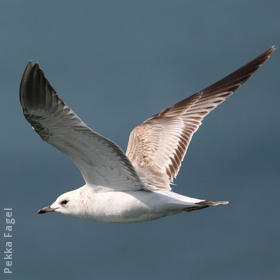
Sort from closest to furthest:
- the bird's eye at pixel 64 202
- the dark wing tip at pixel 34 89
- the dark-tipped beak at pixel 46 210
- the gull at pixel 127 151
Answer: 1. the dark wing tip at pixel 34 89
2. the gull at pixel 127 151
3. the bird's eye at pixel 64 202
4. the dark-tipped beak at pixel 46 210

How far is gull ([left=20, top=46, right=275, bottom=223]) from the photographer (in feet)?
37.0

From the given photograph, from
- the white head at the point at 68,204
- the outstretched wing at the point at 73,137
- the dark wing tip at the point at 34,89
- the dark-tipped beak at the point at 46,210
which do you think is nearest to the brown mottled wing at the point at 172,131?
the outstretched wing at the point at 73,137

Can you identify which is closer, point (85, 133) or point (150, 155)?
point (85, 133)

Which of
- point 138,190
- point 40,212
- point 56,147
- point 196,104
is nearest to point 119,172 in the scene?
point 138,190

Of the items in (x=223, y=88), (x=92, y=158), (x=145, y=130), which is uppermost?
(x=223, y=88)

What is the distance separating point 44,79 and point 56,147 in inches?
67.7

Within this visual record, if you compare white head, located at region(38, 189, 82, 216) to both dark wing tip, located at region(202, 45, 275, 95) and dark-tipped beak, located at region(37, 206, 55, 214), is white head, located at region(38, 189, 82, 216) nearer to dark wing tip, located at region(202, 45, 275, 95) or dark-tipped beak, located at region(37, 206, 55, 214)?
dark-tipped beak, located at region(37, 206, 55, 214)

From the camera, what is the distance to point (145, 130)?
51.2 feet

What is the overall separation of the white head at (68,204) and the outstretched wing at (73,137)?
23.4 inches

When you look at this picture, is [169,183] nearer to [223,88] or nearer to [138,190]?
Answer: [138,190]

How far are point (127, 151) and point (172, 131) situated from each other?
4.00 feet

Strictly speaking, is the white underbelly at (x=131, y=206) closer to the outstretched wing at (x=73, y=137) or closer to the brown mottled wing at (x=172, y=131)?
the outstretched wing at (x=73, y=137)

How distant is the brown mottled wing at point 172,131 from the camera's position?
14.5m

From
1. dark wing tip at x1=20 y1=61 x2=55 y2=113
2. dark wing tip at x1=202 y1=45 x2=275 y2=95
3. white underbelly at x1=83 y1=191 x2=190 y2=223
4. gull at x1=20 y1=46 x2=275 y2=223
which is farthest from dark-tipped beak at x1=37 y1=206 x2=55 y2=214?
dark wing tip at x1=202 y1=45 x2=275 y2=95
